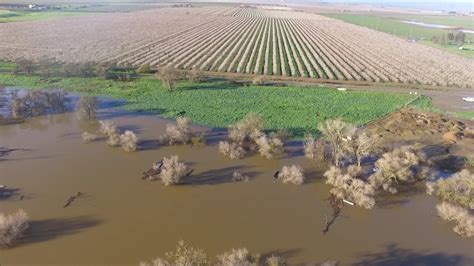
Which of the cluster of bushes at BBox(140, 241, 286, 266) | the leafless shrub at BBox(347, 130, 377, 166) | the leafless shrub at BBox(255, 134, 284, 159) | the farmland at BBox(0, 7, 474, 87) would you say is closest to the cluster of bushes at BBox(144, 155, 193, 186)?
the leafless shrub at BBox(255, 134, 284, 159)

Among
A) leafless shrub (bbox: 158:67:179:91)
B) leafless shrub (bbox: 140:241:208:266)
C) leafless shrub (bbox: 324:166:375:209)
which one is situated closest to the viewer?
leafless shrub (bbox: 140:241:208:266)

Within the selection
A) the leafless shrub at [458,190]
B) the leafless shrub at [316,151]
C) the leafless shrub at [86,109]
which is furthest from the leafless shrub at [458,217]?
the leafless shrub at [86,109]

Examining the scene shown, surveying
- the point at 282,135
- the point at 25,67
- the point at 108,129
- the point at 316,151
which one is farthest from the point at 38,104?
the point at 316,151

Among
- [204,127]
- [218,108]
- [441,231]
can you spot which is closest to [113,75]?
[218,108]

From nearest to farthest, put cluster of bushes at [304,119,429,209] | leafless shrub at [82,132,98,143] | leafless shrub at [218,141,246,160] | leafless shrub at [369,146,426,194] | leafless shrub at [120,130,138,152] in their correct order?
cluster of bushes at [304,119,429,209] → leafless shrub at [369,146,426,194] → leafless shrub at [218,141,246,160] → leafless shrub at [120,130,138,152] → leafless shrub at [82,132,98,143]

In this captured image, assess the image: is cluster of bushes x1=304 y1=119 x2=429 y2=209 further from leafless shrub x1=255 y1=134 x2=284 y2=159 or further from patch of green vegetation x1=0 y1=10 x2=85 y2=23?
patch of green vegetation x1=0 y1=10 x2=85 y2=23

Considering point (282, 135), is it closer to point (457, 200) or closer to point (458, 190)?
point (458, 190)

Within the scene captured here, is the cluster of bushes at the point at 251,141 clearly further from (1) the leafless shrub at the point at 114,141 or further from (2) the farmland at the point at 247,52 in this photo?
(2) the farmland at the point at 247,52
